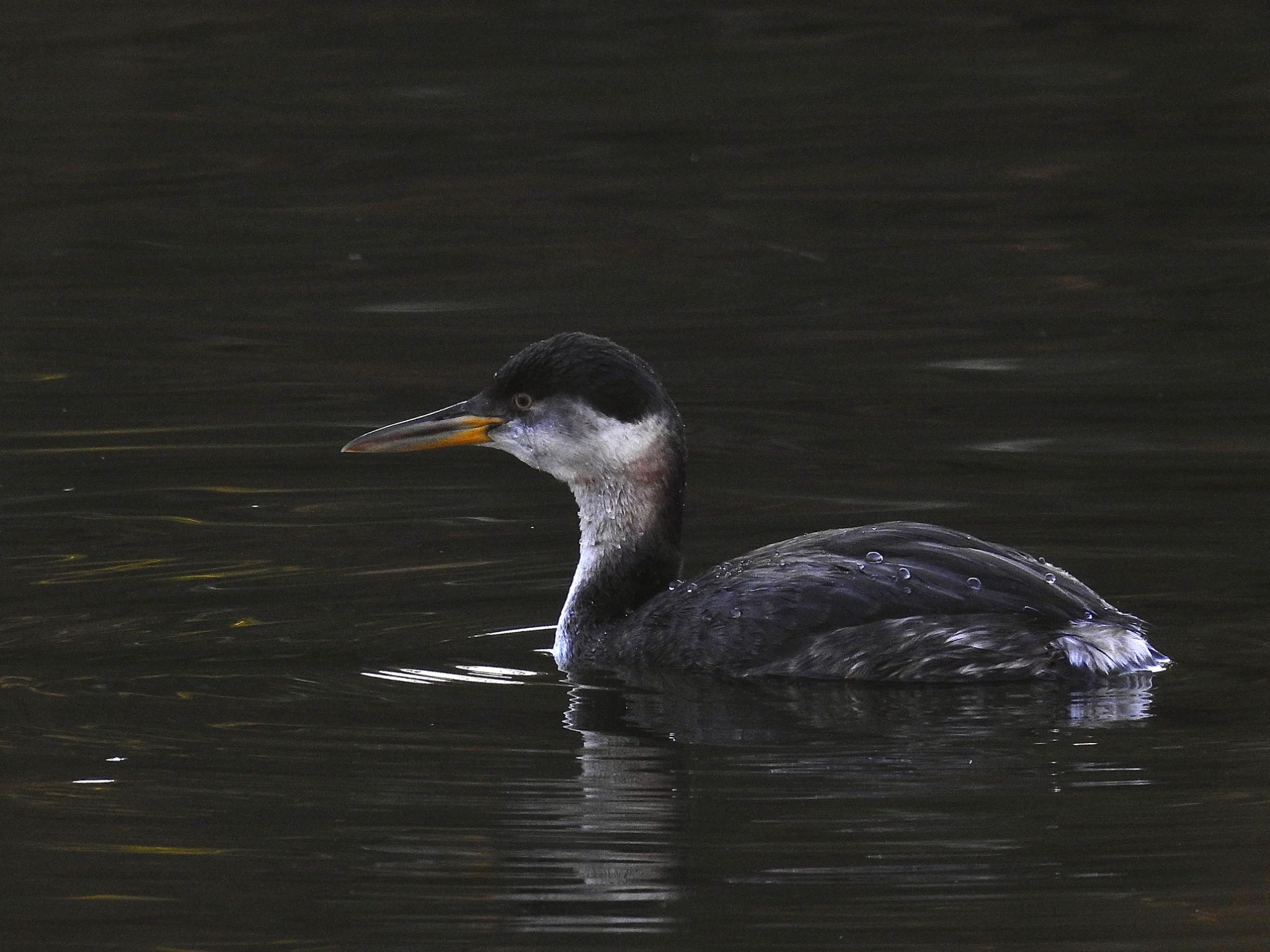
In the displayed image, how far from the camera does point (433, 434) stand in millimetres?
8281

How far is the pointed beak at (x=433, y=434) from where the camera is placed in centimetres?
827

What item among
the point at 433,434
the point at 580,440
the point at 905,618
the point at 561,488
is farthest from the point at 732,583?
the point at 561,488

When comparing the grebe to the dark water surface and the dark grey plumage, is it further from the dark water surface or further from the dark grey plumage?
the dark water surface

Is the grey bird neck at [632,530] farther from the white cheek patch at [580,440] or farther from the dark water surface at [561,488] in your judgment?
the dark water surface at [561,488]

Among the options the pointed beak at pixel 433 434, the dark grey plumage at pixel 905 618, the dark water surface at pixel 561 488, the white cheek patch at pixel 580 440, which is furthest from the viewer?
the pointed beak at pixel 433 434

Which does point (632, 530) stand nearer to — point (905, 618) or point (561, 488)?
point (905, 618)

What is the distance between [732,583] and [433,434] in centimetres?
125

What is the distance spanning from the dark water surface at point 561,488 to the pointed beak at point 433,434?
20.6 inches

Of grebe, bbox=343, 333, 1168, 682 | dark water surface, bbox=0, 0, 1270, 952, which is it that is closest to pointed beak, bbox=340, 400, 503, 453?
grebe, bbox=343, 333, 1168, 682

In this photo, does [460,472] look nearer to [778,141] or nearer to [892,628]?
[892,628]

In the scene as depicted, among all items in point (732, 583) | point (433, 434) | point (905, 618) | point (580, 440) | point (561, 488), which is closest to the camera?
point (905, 618)

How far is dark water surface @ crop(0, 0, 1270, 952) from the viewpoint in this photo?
5734mm

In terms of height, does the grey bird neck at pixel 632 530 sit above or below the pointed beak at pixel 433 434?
below

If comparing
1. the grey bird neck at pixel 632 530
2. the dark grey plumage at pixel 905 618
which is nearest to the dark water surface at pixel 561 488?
the dark grey plumage at pixel 905 618
